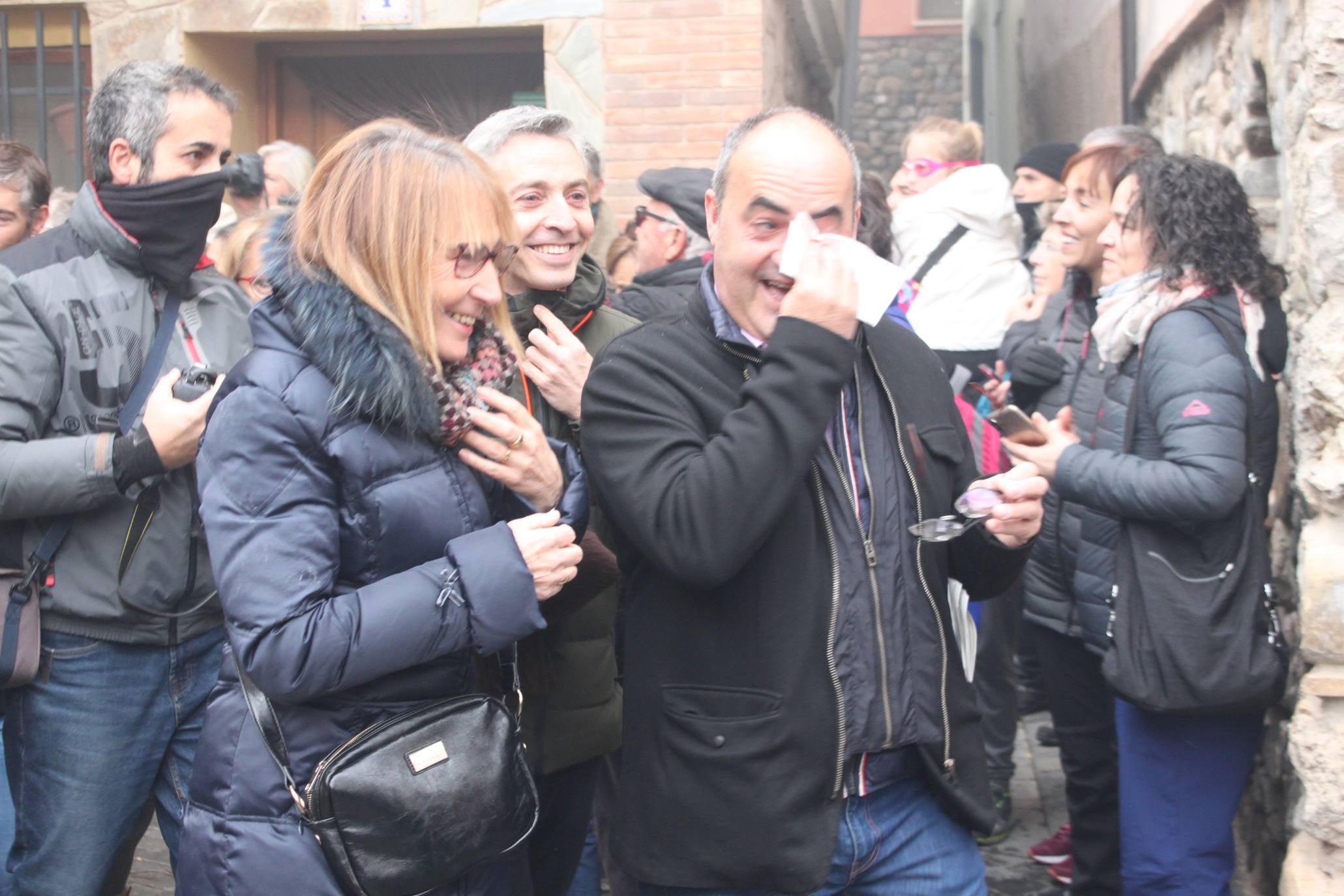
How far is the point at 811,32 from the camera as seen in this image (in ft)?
31.6

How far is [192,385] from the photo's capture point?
258 cm

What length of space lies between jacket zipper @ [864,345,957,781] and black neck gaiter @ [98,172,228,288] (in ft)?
Answer: 5.28

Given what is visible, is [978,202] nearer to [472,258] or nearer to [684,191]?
[684,191]

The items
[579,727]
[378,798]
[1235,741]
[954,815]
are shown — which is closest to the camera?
[378,798]

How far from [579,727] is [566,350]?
764 millimetres

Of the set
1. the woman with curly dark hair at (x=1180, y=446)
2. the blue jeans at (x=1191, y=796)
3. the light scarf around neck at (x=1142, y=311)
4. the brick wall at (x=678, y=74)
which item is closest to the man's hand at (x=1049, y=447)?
the woman with curly dark hair at (x=1180, y=446)

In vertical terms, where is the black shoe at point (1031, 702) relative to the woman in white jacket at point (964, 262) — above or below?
below

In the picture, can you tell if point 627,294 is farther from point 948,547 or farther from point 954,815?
point 954,815

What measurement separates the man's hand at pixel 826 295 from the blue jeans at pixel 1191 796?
1.66 m

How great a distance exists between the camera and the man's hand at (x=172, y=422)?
99.6 inches

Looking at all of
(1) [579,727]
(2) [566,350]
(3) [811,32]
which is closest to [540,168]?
(2) [566,350]

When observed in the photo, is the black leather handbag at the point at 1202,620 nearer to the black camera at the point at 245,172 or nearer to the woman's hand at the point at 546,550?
the woman's hand at the point at 546,550

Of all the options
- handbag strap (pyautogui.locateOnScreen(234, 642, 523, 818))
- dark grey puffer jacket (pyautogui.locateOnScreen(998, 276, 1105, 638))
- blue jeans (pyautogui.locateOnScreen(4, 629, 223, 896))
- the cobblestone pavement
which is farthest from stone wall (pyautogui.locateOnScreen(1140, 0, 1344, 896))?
blue jeans (pyautogui.locateOnScreen(4, 629, 223, 896))

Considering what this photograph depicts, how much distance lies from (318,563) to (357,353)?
314 mm
